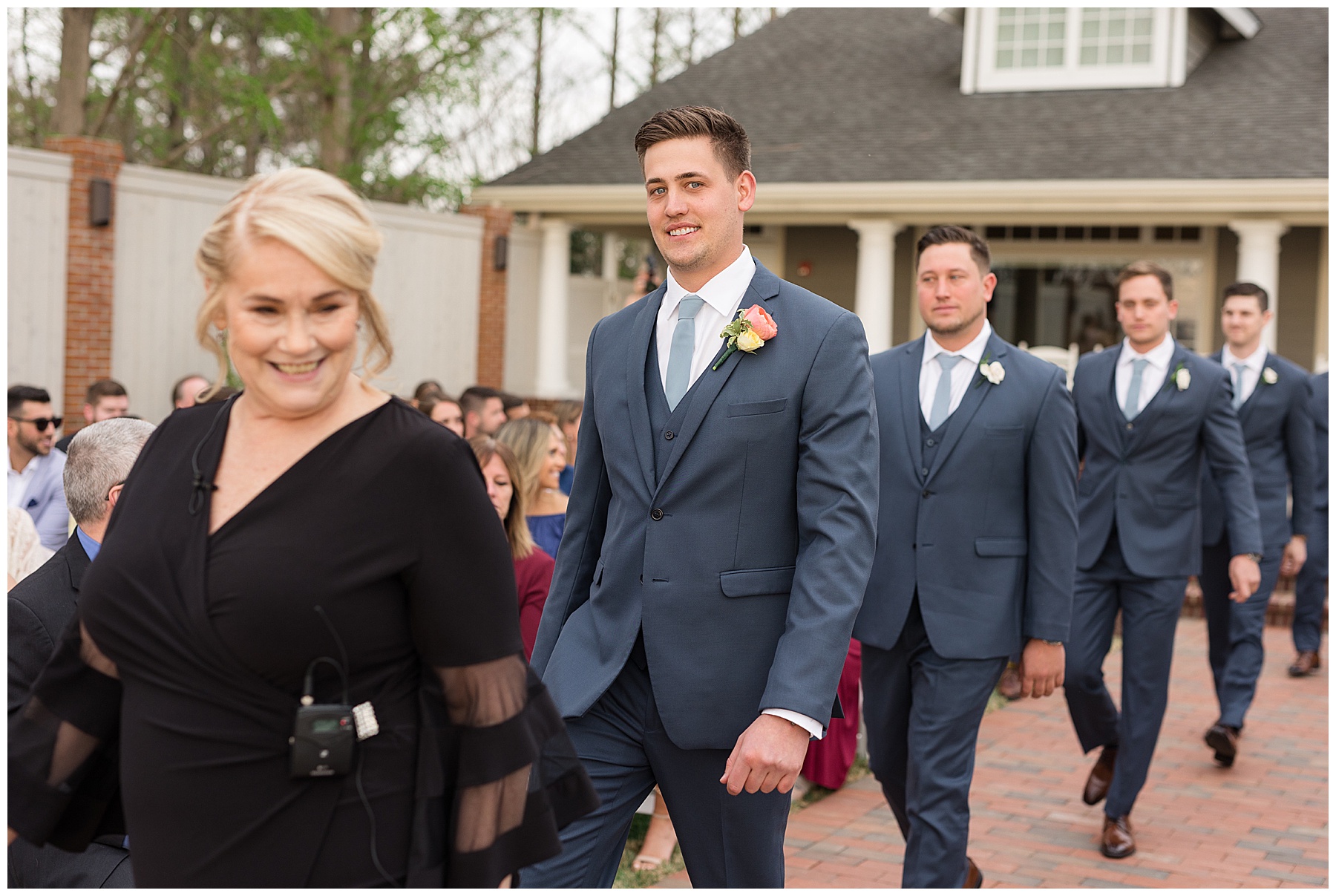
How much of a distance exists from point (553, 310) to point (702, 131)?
15.0 metres

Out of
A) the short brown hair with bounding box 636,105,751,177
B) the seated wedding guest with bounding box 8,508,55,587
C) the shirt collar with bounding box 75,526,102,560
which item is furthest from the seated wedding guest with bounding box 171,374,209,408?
the short brown hair with bounding box 636,105,751,177

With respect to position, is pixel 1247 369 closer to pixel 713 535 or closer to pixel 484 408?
pixel 484 408

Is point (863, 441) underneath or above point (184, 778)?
above

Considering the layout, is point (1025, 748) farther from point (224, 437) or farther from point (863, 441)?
point (224, 437)

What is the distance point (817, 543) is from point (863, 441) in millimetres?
269

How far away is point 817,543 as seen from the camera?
3238 millimetres

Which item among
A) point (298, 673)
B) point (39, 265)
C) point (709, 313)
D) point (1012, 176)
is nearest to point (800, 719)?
point (709, 313)

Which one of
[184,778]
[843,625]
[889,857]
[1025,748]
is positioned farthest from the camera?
[1025,748]

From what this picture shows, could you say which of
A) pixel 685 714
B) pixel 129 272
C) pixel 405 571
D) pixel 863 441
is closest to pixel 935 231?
pixel 863 441

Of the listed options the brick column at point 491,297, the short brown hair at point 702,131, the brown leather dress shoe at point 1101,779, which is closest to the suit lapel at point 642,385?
the short brown hair at point 702,131

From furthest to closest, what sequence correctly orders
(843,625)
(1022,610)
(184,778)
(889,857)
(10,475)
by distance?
(10,475) → (889,857) → (1022,610) → (843,625) → (184,778)

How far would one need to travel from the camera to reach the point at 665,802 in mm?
3408

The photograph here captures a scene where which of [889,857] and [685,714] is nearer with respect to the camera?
[685,714]

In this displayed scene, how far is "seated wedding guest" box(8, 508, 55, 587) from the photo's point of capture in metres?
4.64
